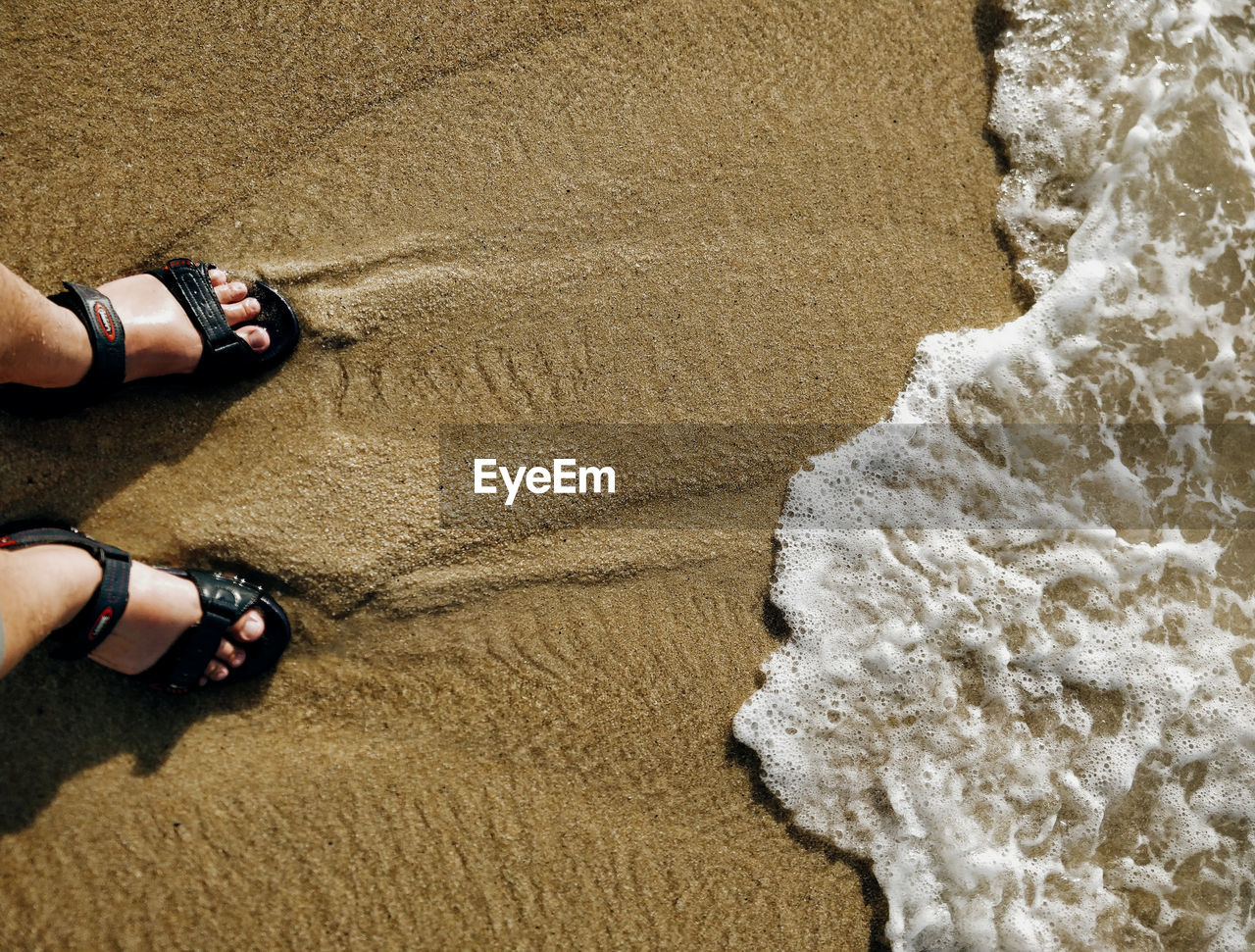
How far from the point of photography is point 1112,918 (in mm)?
2521

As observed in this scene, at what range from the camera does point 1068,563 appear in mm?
2594

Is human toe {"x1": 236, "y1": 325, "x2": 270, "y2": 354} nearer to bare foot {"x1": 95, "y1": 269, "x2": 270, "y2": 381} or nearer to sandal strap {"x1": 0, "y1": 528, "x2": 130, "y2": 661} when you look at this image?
bare foot {"x1": 95, "y1": 269, "x2": 270, "y2": 381}

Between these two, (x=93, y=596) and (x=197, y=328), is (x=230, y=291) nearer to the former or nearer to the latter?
(x=197, y=328)

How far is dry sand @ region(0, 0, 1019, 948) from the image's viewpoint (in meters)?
2.27

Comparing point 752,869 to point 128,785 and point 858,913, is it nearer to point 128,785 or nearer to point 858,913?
point 858,913

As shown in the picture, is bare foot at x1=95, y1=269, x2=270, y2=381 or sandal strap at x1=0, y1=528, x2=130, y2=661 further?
bare foot at x1=95, y1=269, x2=270, y2=381

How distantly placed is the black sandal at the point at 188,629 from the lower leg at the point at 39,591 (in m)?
0.03

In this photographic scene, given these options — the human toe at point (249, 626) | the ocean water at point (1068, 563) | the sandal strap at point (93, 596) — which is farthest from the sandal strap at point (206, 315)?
the ocean water at point (1068, 563)

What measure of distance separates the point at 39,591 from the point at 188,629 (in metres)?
0.37

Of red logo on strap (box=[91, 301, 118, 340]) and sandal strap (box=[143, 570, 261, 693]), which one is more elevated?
red logo on strap (box=[91, 301, 118, 340])

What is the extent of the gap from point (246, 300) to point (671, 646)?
1690mm

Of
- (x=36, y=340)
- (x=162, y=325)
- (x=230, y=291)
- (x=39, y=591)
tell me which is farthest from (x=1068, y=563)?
(x=36, y=340)

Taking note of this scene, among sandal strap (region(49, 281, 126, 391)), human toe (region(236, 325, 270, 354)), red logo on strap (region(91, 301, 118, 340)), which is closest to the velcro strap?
sandal strap (region(49, 281, 126, 391))

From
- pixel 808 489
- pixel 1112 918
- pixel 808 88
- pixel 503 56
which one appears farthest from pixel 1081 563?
pixel 503 56
